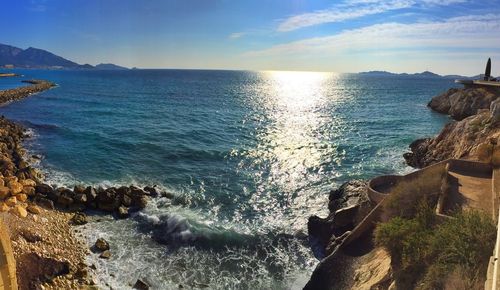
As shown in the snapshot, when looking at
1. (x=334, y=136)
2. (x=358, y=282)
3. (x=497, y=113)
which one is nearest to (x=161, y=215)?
(x=358, y=282)

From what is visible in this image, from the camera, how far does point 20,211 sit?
19656 mm

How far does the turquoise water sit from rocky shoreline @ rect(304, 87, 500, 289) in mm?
1326

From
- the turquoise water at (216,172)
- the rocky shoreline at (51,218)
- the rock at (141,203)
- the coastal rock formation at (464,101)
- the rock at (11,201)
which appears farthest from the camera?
the coastal rock formation at (464,101)

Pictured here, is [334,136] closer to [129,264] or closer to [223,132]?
[223,132]

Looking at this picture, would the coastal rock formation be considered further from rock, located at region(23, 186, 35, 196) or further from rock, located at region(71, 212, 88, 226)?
rock, located at region(23, 186, 35, 196)

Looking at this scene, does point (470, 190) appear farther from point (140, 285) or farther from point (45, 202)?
point (45, 202)

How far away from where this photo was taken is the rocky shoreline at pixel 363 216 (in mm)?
14289

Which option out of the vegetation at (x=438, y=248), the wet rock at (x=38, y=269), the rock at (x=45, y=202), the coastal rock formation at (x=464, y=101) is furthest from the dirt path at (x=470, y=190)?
the coastal rock formation at (x=464, y=101)

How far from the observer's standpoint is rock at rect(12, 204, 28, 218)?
1945 cm

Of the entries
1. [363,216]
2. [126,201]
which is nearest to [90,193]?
[126,201]

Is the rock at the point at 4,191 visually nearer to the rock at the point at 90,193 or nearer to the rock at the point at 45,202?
the rock at the point at 45,202

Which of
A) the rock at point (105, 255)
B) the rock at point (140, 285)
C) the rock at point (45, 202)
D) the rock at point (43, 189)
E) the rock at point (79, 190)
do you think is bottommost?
the rock at point (140, 285)

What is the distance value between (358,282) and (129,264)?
10.4m

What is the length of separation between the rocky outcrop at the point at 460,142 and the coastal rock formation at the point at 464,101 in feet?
56.6
